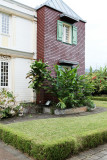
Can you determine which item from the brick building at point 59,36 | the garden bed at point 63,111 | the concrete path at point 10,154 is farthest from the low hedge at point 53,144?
the brick building at point 59,36

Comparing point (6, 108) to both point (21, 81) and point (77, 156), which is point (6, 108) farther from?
point (77, 156)

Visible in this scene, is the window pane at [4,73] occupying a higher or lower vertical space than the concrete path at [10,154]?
higher

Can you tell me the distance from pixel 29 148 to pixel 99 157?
166cm

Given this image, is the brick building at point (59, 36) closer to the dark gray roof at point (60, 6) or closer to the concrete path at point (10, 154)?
the dark gray roof at point (60, 6)

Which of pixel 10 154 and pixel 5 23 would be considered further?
pixel 5 23

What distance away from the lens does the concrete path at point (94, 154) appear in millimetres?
4051

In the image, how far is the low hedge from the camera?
376 centimetres

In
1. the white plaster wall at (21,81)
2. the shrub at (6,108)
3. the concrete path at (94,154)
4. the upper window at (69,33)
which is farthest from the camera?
the upper window at (69,33)

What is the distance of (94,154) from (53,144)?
119 cm

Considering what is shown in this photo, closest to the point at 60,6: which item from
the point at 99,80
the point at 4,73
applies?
the point at 4,73

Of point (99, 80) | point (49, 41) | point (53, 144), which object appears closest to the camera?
point (53, 144)

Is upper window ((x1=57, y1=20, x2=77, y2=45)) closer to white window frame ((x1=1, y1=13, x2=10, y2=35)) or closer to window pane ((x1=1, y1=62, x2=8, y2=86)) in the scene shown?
white window frame ((x1=1, y1=13, x2=10, y2=35))

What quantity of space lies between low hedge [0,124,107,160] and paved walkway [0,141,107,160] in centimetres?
12

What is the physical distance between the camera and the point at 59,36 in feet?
37.6
